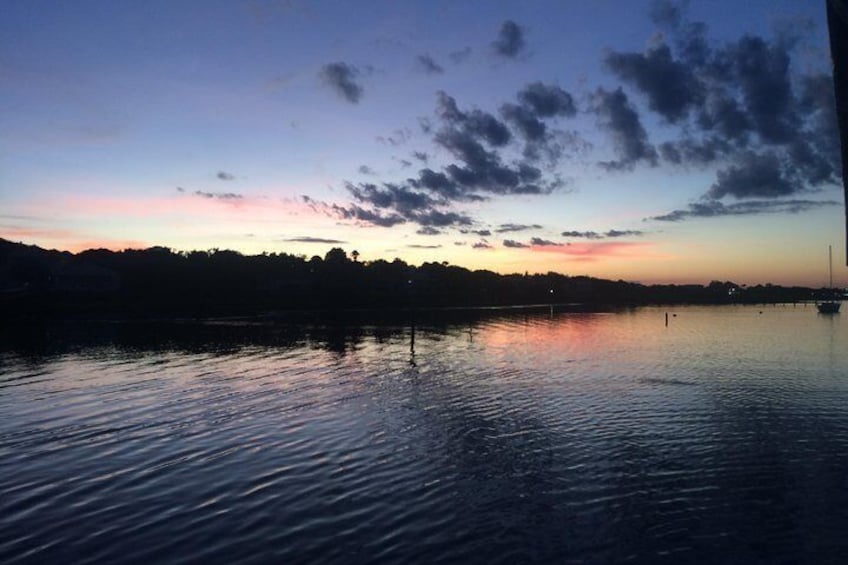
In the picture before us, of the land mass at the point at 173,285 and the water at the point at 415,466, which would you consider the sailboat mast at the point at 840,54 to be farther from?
the land mass at the point at 173,285

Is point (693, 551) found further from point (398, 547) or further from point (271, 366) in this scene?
point (271, 366)

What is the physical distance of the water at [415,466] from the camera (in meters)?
13.5

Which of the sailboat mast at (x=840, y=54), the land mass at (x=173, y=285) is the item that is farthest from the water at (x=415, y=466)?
the land mass at (x=173, y=285)

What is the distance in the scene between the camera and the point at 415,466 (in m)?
19.7

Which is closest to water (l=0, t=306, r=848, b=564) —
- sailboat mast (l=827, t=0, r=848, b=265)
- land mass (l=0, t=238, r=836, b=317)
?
sailboat mast (l=827, t=0, r=848, b=265)

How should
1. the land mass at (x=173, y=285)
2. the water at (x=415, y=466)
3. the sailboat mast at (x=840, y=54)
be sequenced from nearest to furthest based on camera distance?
the sailboat mast at (x=840, y=54) → the water at (x=415, y=466) → the land mass at (x=173, y=285)

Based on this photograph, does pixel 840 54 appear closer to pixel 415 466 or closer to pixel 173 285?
pixel 415 466

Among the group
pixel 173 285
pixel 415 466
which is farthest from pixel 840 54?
pixel 173 285

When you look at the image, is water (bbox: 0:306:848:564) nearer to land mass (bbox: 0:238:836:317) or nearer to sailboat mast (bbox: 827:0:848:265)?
sailboat mast (bbox: 827:0:848:265)

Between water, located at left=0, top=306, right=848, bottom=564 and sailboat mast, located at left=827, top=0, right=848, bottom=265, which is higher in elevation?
sailboat mast, located at left=827, top=0, right=848, bottom=265

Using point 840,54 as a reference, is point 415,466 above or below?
below

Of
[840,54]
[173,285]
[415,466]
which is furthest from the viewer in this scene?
[173,285]

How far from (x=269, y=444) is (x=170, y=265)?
133635mm

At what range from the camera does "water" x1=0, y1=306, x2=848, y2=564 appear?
1351 centimetres
